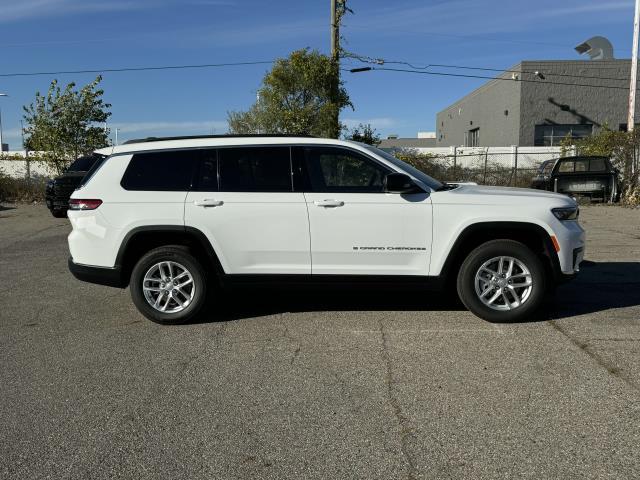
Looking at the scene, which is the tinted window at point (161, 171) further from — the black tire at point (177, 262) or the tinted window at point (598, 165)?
the tinted window at point (598, 165)

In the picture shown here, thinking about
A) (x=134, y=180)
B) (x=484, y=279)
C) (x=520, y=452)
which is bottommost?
(x=520, y=452)

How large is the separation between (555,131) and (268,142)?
33.4m

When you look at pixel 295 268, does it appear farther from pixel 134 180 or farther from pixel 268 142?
pixel 134 180

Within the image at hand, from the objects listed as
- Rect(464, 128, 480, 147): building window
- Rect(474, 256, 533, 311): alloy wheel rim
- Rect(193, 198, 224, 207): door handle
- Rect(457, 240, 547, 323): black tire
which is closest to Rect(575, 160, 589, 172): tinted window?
Rect(457, 240, 547, 323): black tire

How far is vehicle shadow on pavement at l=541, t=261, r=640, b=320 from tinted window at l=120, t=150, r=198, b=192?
3.90m

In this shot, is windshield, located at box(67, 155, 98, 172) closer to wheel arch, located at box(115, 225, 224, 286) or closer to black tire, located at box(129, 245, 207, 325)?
wheel arch, located at box(115, 225, 224, 286)

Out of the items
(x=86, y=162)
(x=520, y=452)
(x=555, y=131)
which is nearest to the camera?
(x=520, y=452)

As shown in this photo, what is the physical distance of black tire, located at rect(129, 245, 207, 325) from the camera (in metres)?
5.76

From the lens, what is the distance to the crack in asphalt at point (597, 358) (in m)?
4.21

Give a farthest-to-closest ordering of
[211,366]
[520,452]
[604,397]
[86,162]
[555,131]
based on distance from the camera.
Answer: [555,131] < [86,162] < [211,366] < [604,397] < [520,452]

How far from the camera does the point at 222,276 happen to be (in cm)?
580

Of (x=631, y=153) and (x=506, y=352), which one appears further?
(x=631, y=153)

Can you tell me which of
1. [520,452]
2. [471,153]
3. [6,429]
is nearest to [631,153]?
[471,153]

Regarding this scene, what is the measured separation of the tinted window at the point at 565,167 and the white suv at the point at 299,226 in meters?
13.1
